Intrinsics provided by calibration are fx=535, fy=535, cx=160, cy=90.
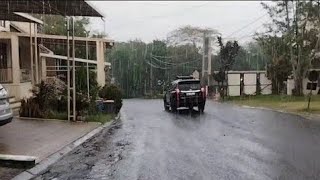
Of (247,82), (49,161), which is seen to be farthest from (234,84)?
(49,161)

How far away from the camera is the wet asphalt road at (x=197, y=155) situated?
31.1 feet

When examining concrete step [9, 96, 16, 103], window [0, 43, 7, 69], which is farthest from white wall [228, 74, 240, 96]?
concrete step [9, 96, 16, 103]

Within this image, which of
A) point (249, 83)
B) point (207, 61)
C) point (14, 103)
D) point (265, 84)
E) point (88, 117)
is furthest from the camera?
point (207, 61)

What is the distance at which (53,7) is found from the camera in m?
18.0

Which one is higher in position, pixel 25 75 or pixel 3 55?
pixel 3 55

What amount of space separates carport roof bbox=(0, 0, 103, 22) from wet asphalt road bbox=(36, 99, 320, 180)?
161 inches

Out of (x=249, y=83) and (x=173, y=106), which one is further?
(x=249, y=83)

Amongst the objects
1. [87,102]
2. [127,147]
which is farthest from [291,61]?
[127,147]

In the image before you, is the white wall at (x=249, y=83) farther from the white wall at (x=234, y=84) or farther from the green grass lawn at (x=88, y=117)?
the green grass lawn at (x=88, y=117)

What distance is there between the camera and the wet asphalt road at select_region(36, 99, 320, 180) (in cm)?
948

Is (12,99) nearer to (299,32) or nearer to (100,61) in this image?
(100,61)

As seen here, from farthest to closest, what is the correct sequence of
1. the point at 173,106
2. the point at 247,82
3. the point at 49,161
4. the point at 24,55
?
the point at 247,82, the point at 24,55, the point at 173,106, the point at 49,161

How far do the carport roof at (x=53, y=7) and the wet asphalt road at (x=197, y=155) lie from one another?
408cm

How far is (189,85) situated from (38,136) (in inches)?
612
